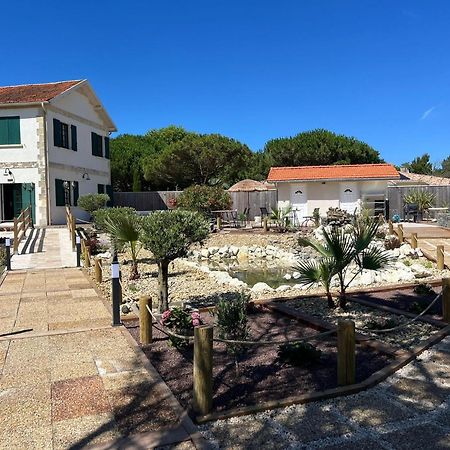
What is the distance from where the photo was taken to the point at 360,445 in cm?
344

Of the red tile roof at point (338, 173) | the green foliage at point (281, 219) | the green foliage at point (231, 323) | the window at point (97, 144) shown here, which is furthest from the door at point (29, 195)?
the green foliage at point (231, 323)

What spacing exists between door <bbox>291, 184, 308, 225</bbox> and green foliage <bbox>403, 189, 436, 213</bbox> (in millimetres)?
5541

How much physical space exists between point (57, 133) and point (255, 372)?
843 inches

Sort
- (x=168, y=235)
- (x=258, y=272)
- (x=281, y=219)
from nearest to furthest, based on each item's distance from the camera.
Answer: (x=168, y=235), (x=258, y=272), (x=281, y=219)

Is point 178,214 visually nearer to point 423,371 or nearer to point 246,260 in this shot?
point 423,371

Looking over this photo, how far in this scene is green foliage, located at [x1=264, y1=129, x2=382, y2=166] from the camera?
1618 inches

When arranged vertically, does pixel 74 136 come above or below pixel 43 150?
above

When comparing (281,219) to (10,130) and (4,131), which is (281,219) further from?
(4,131)

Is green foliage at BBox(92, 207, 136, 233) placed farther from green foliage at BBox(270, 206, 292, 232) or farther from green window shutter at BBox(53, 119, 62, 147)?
green foliage at BBox(270, 206, 292, 232)

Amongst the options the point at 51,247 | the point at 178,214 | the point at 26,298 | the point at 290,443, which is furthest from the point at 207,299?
the point at 51,247

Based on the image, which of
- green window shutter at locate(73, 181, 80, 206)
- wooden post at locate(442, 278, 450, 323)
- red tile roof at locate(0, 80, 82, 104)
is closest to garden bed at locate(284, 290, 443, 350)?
wooden post at locate(442, 278, 450, 323)

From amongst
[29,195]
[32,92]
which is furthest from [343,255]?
[32,92]

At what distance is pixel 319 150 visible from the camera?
40.8 m

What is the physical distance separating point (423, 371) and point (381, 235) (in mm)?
14151
